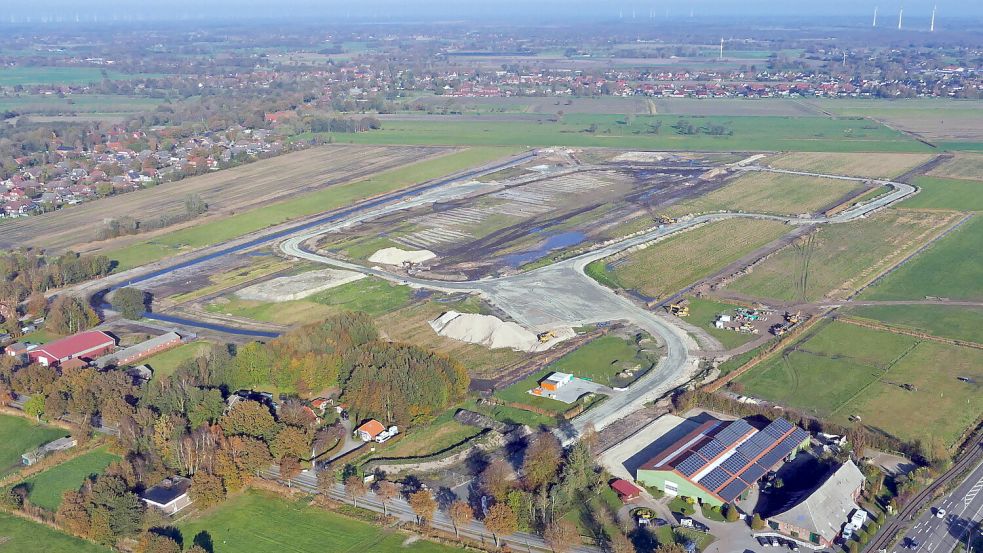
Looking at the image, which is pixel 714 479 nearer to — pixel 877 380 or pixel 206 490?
pixel 877 380

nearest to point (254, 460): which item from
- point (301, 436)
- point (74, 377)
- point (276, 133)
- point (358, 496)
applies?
point (301, 436)

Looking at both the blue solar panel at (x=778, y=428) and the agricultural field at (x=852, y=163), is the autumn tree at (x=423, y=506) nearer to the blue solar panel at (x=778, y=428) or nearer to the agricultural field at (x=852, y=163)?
the blue solar panel at (x=778, y=428)

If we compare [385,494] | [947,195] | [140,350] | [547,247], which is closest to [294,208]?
[547,247]

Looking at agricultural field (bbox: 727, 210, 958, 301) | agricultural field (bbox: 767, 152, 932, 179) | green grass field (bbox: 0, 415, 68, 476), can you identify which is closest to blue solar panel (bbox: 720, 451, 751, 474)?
agricultural field (bbox: 727, 210, 958, 301)

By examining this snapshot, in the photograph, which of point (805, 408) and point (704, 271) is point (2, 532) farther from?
point (704, 271)

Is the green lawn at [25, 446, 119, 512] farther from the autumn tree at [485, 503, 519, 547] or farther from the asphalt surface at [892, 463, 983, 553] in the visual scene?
the asphalt surface at [892, 463, 983, 553]

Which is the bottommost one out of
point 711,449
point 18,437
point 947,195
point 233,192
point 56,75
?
point 18,437
